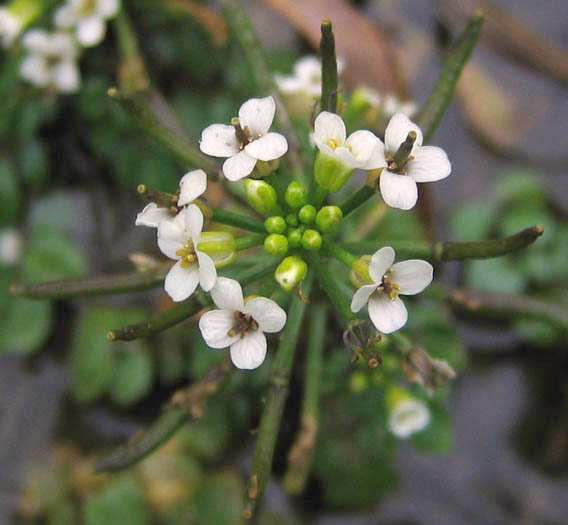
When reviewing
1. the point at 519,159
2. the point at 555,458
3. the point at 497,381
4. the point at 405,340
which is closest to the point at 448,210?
the point at 519,159

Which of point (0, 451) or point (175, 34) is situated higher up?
point (175, 34)

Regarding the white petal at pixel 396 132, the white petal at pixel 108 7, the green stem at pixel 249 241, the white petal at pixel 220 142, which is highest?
the white petal at pixel 396 132

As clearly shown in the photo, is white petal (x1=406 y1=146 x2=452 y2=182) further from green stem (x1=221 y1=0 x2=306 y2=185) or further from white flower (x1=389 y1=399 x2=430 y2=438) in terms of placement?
white flower (x1=389 y1=399 x2=430 y2=438)

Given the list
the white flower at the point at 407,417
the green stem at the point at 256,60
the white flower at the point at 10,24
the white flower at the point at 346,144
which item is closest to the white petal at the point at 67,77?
the white flower at the point at 10,24

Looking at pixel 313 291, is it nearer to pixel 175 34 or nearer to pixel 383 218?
pixel 383 218

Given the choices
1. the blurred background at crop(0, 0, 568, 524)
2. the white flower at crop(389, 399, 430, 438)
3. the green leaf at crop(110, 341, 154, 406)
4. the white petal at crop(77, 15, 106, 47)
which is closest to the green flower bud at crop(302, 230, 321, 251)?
the white flower at crop(389, 399, 430, 438)

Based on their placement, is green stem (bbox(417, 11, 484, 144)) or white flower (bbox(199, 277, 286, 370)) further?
green stem (bbox(417, 11, 484, 144))

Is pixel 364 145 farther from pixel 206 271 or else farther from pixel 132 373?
pixel 132 373

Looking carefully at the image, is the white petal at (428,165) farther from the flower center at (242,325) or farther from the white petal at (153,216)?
the white petal at (153,216)
